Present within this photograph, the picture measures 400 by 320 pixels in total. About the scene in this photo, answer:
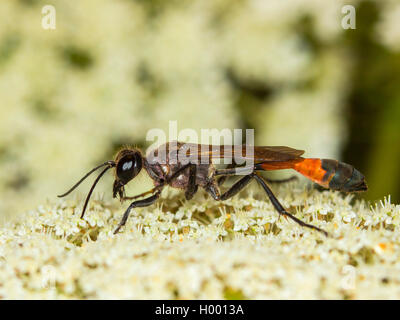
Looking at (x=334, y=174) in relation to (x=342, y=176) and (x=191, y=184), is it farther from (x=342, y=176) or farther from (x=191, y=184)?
(x=191, y=184)

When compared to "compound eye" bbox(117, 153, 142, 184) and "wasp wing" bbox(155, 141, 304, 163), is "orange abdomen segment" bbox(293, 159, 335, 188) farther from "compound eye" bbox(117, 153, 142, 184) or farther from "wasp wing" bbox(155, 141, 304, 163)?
"compound eye" bbox(117, 153, 142, 184)

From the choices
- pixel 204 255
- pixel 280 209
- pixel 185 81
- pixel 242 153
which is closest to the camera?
pixel 204 255

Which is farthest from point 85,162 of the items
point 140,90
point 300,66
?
point 300,66

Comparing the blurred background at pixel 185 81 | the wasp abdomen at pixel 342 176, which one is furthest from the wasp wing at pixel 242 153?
the blurred background at pixel 185 81

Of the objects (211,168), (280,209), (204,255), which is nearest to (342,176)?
(280,209)

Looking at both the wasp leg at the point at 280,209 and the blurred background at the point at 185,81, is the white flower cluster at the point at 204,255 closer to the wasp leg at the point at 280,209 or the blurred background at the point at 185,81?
the wasp leg at the point at 280,209

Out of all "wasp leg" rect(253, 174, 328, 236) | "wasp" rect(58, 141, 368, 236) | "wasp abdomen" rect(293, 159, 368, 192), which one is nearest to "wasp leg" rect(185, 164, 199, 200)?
"wasp" rect(58, 141, 368, 236)
